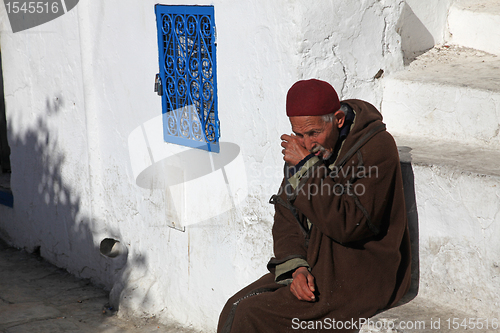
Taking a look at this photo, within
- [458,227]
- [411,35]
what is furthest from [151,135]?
[458,227]

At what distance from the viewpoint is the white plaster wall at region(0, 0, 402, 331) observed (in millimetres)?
3078

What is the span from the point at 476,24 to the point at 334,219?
2105mm

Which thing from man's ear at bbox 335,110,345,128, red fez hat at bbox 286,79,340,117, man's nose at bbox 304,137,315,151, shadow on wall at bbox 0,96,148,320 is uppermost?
red fez hat at bbox 286,79,340,117

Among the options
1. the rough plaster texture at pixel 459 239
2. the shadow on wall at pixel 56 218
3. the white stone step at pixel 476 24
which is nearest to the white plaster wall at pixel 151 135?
Result: the shadow on wall at pixel 56 218

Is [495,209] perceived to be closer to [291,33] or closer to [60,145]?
[291,33]

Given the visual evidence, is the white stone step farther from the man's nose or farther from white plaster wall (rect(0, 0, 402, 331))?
the man's nose

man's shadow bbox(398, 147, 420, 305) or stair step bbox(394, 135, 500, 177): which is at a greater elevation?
stair step bbox(394, 135, 500, 177)

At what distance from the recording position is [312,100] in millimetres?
2236

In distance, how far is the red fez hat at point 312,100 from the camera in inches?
88.0

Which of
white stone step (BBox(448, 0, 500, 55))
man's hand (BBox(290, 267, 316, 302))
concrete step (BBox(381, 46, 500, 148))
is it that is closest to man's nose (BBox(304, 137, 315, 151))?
man's hand (BBox(290, 267, 316, 302))

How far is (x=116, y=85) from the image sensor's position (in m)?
4.30

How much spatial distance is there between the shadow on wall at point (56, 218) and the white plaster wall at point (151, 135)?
0.02 meters

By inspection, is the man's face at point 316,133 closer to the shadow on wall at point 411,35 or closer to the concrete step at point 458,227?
the concrete step at point 458,227

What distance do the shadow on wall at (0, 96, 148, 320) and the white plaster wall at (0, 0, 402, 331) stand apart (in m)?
0.02
